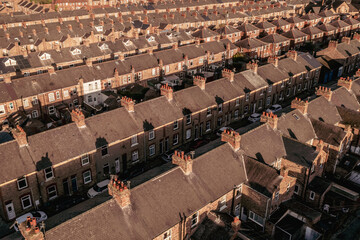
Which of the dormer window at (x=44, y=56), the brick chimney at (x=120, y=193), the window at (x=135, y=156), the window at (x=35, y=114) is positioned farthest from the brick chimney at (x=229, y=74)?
the dormer window at (x=44, y=56)

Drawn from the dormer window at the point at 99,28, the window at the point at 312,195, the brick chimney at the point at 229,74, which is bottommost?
the window at the point at 312,195

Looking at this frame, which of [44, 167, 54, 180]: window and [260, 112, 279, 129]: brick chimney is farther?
[260, 112, 279, 129]: brick chimney

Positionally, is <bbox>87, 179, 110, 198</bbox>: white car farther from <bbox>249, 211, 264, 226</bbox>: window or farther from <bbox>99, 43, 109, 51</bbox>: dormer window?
<bbox>99, 43, 109, 51</bbox>: dormer window

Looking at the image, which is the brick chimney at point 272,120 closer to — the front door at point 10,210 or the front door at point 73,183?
the front door at point 73,183

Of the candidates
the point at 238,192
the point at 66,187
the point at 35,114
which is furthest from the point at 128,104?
the point at 35,114

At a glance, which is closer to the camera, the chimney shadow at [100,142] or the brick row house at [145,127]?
the brick row house at [145,127]

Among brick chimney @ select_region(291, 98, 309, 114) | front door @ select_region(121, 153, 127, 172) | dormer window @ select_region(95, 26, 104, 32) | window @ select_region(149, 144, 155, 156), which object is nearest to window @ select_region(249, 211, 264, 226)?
brick chimney @ select_region(291, 98, 309, 114)
